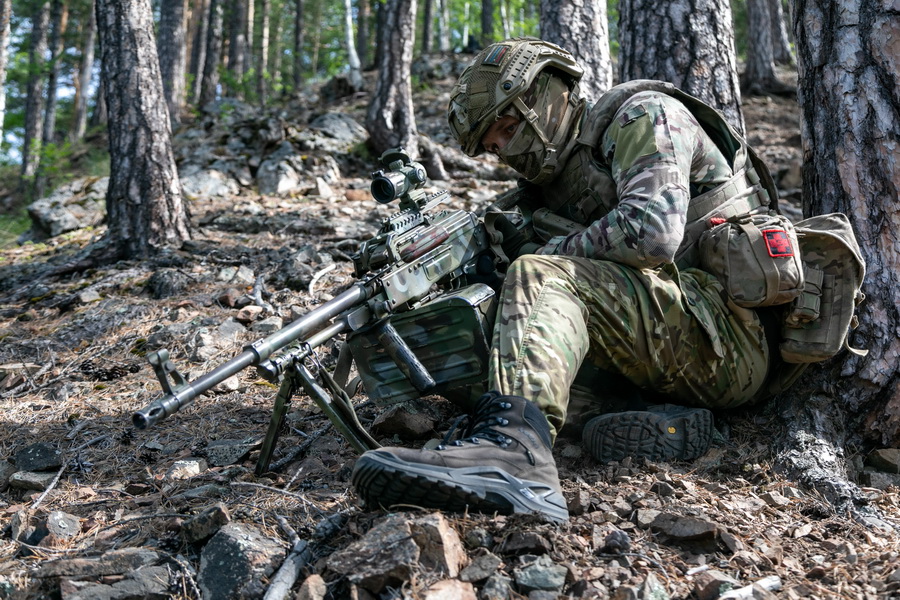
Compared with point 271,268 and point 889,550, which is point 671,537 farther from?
point 271,268

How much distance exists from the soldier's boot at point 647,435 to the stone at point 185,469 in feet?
5.87

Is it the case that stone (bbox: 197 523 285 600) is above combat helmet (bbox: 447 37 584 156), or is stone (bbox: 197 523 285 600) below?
below

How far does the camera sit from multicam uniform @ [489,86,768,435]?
2785mm

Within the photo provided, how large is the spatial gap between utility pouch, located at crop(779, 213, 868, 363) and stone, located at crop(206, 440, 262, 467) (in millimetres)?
2552

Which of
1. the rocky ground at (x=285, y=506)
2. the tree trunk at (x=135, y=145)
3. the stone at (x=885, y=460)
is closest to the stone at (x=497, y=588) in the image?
the rocky ground at (x=285, y=506)

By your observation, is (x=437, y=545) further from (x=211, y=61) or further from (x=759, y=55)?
(x=211, y=61)

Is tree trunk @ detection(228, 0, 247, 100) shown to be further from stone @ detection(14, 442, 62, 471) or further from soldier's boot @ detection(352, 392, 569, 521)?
soldier's boot @ detection(352, 392, 569, 521)

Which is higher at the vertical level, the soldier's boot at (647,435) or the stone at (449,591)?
the stone at (449,591)

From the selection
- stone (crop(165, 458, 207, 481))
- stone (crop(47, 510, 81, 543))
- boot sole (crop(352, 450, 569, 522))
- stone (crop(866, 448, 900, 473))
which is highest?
boot sole (crop(352, 450, 569, 522))

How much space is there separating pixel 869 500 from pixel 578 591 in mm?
1511

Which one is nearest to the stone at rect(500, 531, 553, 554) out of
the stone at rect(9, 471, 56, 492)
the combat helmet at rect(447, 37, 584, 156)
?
the combat helmet at rect(447, 37, 584, 156)

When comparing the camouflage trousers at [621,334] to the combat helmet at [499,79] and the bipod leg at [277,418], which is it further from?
the combat helmet at [499,79]

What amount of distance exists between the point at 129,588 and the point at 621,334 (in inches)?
80.8

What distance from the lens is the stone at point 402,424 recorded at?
3545mm
